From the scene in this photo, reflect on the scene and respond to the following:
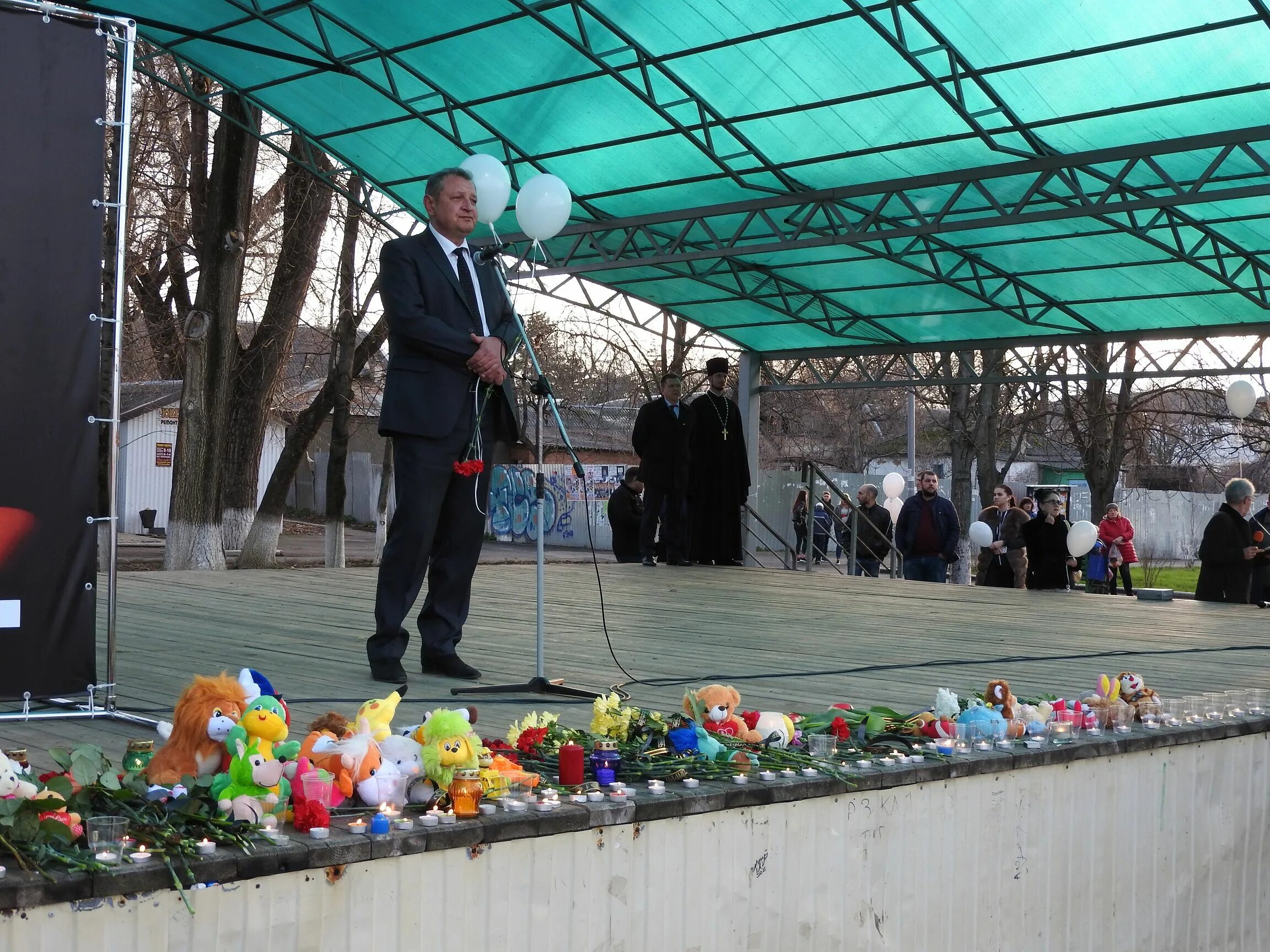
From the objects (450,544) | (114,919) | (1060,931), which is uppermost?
(450,544)

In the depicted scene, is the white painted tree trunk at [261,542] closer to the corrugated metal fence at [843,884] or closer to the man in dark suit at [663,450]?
the man in dark suit at [663,450]

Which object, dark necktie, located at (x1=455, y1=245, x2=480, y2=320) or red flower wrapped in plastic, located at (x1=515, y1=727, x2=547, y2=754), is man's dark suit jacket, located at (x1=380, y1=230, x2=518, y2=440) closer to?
dark necktie, located at (x1=455, y1=245, x2=480, y2=320)

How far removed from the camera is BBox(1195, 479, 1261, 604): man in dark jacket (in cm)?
991

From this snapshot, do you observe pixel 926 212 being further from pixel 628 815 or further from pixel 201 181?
pixel 628 815

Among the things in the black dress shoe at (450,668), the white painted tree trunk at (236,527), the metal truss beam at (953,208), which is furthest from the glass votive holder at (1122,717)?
the white painted tree trunk at (236,527)

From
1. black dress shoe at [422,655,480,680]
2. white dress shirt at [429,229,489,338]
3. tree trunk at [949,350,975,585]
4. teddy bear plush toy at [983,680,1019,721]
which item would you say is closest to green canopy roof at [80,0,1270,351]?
white dress shirt at [429,229,489,338]

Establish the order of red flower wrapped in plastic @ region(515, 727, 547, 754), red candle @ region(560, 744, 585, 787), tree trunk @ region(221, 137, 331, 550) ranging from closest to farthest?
1. red candle @ region(560, 744, 585, 787)
2. red flower wrapped in plastic @ region(515, 727, 547, 754)
3. tree trunk @ region(221, 137, 331, 550)

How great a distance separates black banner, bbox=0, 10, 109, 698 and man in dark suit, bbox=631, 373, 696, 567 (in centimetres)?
805

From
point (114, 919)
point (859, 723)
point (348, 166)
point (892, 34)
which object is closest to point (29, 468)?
point (114, 919)

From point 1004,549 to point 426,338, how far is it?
9.42 meters

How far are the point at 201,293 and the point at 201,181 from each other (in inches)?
95.5

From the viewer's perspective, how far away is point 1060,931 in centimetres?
366

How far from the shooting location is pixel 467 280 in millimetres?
4641

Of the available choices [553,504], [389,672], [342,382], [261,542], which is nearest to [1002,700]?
[389,672]
